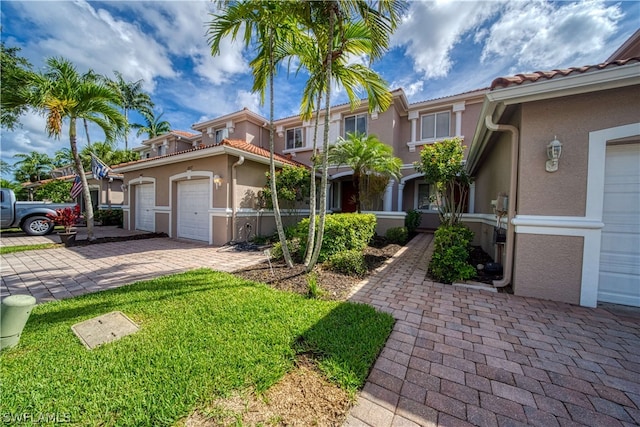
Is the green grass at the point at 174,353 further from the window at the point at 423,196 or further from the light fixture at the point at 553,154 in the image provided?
the window at the point at 423,196

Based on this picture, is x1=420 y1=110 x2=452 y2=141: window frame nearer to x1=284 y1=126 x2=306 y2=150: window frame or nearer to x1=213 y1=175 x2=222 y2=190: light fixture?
x1=284 y1=126 x2=306 y2=150: window frame

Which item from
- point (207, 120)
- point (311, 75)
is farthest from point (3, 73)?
point (311, 75)

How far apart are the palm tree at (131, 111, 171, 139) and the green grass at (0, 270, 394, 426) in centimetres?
2630

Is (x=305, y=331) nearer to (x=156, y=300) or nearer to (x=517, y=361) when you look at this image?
(x=517, y=361)

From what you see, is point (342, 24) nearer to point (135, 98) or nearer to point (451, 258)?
point (451, 258)

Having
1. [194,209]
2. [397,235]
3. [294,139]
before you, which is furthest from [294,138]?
[397,235]

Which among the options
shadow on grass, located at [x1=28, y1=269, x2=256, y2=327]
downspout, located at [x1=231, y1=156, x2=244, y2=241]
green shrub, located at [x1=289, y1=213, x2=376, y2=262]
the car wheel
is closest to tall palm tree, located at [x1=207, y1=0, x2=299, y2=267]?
green shrub, located at [x1=289, y1=213, x2=376, y2=262]

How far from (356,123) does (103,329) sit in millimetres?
12688

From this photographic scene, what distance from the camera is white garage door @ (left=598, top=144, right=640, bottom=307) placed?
369cm

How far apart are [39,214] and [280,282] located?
12.6 meters

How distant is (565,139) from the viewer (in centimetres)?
386

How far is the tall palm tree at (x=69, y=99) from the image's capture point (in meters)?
7.05

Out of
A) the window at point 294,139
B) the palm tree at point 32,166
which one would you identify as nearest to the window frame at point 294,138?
the window at point 294,139

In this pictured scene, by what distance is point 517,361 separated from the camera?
2.45 meters
